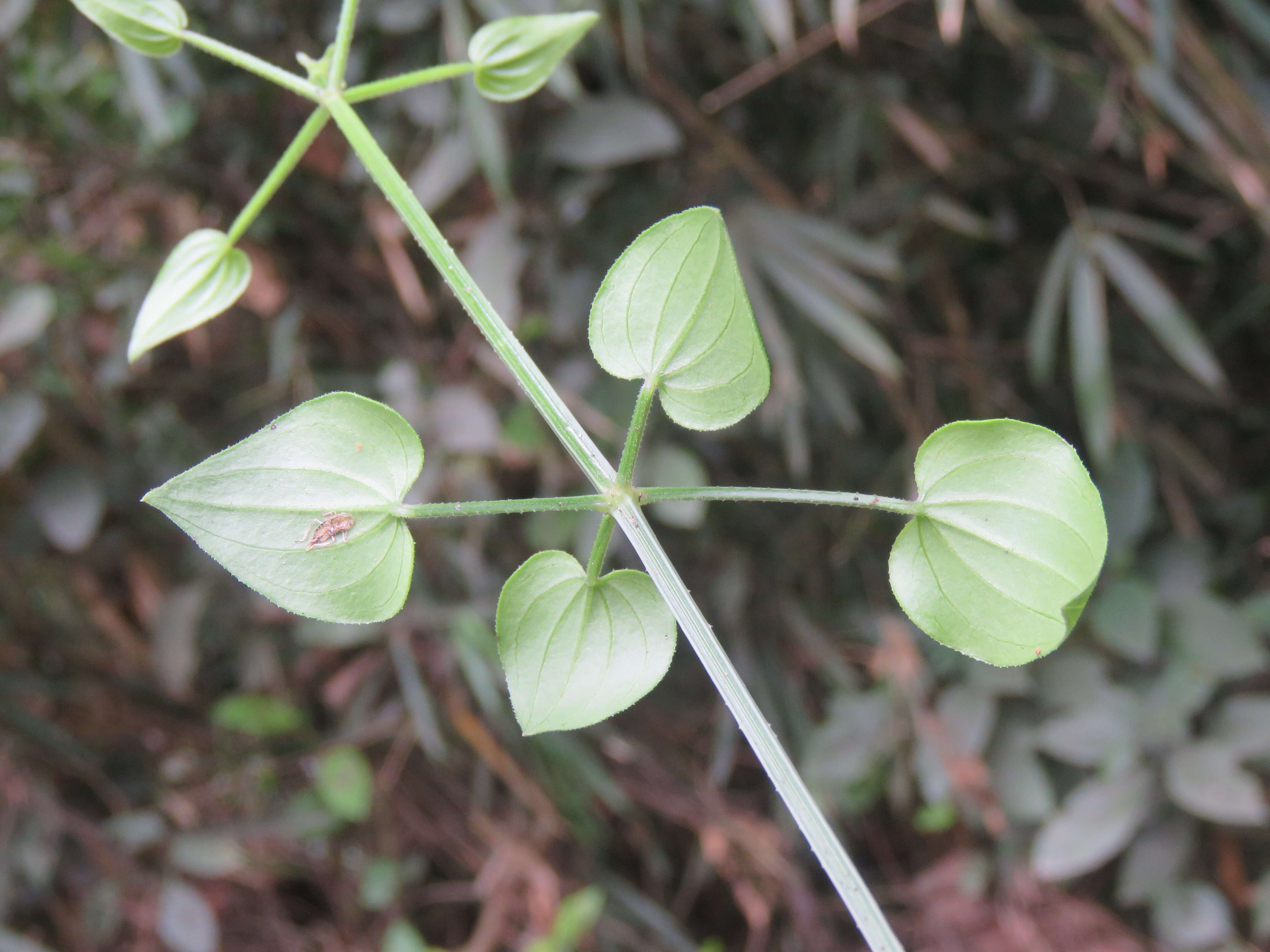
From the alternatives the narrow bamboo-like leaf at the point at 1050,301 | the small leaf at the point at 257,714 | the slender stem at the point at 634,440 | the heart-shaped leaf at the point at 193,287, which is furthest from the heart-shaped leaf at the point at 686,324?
the small leaf at the point at 257,714

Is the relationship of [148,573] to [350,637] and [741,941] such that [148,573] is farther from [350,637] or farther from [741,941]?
[741,941]

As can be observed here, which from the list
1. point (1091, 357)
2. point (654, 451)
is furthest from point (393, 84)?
point (1091, 357)

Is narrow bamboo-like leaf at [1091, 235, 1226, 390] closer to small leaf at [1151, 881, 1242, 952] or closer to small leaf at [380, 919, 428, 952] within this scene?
small leaf at [1151, 881, 1242, 952]

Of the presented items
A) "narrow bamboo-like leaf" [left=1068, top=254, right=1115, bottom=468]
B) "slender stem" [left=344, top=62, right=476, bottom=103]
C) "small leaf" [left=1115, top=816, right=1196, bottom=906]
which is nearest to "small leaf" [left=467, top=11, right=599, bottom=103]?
"slender stem" [left=344, top=62, right=476, bottom=103]

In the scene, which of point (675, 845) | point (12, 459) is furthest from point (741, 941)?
point (12, 459)

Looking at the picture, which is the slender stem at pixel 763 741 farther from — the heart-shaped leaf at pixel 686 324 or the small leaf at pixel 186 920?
the small leaf at pixel 186 920

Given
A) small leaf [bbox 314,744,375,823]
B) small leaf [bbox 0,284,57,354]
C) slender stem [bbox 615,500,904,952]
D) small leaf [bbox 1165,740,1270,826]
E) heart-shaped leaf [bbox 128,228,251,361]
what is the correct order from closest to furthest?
slender stem [bbox 615,500,904,952], heart-shaped leaf [bbox 128,228,251,361], small leaf [bbox 0,284,57,354], small leaf [bbox 1165,740,1270,826], small leaf [bbox 314,744,375,823]

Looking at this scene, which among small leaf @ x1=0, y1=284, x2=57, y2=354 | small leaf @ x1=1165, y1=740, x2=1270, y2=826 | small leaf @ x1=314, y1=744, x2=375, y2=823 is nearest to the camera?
small leaf @ x1=0, y1=284, x2=57, y2=354
